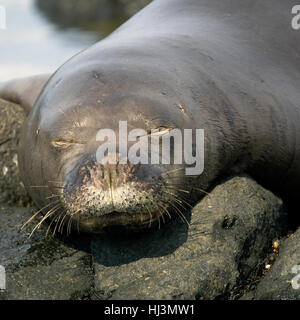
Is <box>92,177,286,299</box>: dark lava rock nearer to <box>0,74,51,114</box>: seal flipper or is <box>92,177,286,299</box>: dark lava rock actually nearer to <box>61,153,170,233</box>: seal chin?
<box>61,153,170,233</box>: seal chin

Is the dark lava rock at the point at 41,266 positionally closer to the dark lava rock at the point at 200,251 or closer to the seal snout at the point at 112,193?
the dark lava rock at the point at 200,251

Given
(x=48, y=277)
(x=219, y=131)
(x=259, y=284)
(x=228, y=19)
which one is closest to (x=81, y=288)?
(x=48, y=277)

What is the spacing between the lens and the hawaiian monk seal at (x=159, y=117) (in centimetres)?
369

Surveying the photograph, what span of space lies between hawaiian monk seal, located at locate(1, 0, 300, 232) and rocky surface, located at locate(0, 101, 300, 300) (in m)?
0.20

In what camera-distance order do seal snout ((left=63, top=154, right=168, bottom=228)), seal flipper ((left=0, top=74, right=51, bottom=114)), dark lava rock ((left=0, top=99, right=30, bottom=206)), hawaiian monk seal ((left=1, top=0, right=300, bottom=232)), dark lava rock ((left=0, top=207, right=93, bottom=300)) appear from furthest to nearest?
seal flipper ((left=0, top=74, right=51, bottom=114)), dark lava rock ((left=0, top=99, right=30, bottom=206)), dark lava rock ((left=0, top=207, right=93, bottom=300)), hawaiian monk seal ((left=1, top=0, right=300, bottom=232)), seal snout ((left=63, top=154, right=168, bottom=228))

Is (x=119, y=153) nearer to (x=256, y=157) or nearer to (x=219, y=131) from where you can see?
(x=219, y=131)

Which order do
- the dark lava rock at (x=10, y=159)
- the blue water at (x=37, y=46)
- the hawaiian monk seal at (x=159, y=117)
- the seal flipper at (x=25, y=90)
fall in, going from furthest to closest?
the blue water at (x=37, y=46)
the seal flipper at (x=25, y=90)
the dark lava rock at (x=10, y=159)
the hawaiian monk seal at (x=159, y=117)

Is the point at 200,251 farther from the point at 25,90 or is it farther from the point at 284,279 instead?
the point at 25,90

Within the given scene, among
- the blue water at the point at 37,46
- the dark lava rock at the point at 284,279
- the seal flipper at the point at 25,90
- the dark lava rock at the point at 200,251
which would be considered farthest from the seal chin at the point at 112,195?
the blue water at the point at 37,46

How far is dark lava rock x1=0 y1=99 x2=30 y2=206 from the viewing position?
18.2ft

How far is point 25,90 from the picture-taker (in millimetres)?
6574

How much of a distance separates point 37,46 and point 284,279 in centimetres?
1430

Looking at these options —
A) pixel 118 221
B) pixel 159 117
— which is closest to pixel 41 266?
pixel 118 221

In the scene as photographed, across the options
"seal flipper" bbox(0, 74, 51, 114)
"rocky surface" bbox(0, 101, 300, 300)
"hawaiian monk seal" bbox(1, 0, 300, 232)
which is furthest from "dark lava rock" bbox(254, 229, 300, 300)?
"seal flipper" bbox(0, 74, 51, 114)
